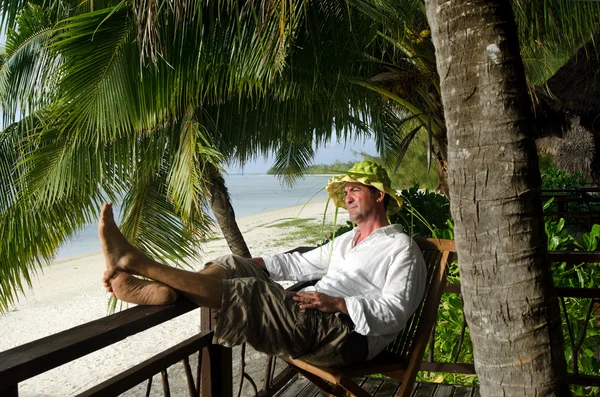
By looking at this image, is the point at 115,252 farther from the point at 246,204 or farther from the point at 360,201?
the point at 246,204

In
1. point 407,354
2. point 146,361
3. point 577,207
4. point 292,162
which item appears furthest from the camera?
point 292,162

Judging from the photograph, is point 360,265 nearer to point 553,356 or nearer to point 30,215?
point 553,356

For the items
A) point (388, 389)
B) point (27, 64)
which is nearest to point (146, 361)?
point (388, 389)

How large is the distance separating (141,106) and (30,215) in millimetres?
2284

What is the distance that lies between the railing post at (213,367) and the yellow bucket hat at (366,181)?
0.91 m

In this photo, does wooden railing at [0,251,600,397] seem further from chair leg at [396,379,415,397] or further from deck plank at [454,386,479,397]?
chair leg at [396,379,415,397]

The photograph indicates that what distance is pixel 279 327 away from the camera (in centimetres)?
214

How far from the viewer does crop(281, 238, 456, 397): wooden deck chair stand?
227 centimetres

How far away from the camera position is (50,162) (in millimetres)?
5945

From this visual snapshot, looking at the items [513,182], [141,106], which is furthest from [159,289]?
[141,106]

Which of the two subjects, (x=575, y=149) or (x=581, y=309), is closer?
(x=581, y=309)

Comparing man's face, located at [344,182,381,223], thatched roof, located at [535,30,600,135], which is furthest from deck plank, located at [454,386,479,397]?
thatched roof, located at [535,30,600,135]

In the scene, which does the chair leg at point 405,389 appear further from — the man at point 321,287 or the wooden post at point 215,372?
the wooden post at point 215,372

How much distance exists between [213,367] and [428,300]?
102 centimetres
